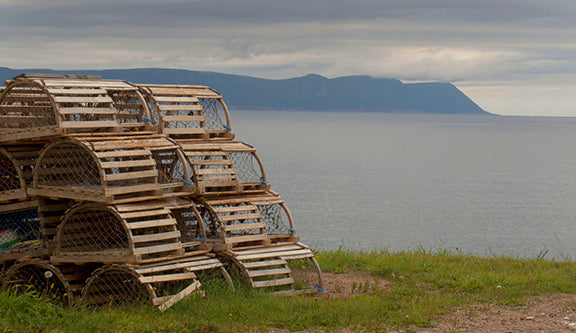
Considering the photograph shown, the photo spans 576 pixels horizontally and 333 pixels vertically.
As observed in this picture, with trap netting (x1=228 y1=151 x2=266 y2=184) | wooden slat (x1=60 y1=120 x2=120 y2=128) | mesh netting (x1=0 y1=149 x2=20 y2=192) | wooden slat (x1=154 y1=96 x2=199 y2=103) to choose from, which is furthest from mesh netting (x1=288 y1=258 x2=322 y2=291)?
mesh netting (x1=0 y1=149 x2=20 y2=192)

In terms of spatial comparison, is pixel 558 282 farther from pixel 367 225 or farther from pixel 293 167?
pixel 293 167

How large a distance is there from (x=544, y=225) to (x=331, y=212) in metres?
12.4

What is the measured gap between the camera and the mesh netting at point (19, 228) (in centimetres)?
1312

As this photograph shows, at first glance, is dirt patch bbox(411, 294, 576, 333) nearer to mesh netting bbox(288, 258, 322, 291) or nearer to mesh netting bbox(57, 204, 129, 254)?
mesh netting bbox(288, 258, 322, 291)

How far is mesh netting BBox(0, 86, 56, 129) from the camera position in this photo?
512 inches

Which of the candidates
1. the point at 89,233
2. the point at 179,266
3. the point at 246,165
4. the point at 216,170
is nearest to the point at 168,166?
the point at 216,170

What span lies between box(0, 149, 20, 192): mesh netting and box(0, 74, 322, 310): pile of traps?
1.1 inches

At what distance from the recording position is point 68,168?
40.8 ft

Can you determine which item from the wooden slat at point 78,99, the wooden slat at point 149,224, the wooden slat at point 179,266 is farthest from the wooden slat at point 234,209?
the wooden slat at point 78,99

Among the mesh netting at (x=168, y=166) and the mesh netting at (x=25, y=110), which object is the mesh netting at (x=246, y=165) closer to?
the mesh netting at (x=168, y=166)

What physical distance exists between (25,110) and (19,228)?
2251mm

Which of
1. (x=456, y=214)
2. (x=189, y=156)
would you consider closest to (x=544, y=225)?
(x=456, y=214)

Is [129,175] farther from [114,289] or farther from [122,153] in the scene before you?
[114,289]

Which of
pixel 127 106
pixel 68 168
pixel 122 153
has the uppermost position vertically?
pixel 127 106
